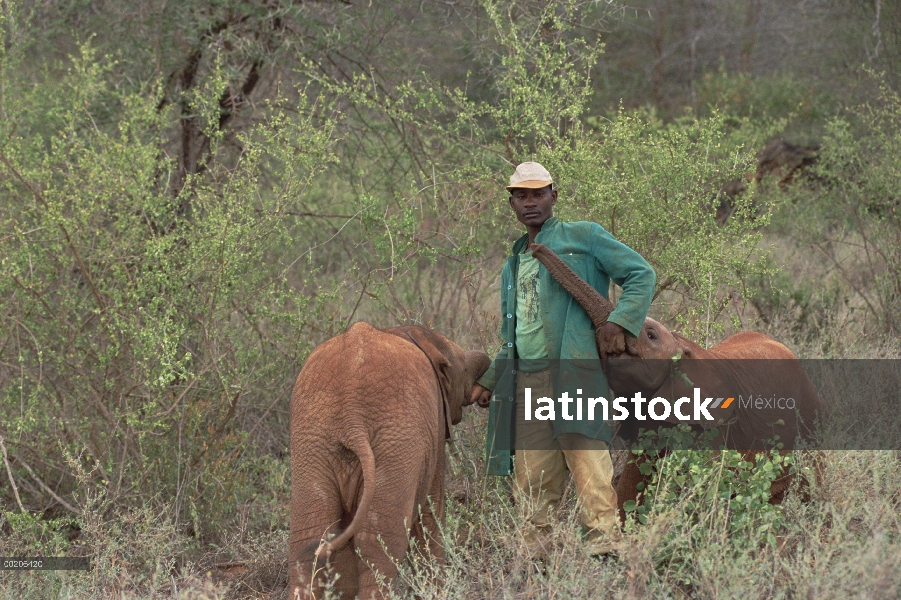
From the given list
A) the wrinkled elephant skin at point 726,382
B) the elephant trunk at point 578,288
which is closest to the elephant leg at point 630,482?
the wrinkled elephant skin at point 726,382

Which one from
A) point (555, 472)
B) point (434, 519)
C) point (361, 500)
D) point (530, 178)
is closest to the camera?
point (361, 500)

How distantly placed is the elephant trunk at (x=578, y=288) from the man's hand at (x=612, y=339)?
0.05m

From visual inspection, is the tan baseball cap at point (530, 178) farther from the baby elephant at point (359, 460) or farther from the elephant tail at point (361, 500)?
the elephant tail at point (361, 500)

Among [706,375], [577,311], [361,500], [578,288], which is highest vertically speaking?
[578,288]

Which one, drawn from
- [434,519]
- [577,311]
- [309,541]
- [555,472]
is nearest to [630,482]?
[555,472]

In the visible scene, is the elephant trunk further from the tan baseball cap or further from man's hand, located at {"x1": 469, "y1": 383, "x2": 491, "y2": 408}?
man's hand, located at {"x1": 469, "y1": 383, "x2": 491, "y2": 408}

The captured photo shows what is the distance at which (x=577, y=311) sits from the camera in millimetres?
4973

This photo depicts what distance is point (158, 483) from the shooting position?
21.3 feet

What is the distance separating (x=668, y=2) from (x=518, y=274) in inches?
733

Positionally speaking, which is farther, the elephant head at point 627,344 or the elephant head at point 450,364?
the elephant head at point 450,364

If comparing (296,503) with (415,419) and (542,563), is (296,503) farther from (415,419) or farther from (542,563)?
(542,563)

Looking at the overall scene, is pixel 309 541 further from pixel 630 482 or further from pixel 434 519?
pixel 630 482

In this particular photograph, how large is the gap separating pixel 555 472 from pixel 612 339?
0.81m

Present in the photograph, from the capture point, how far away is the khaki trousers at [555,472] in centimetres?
488
